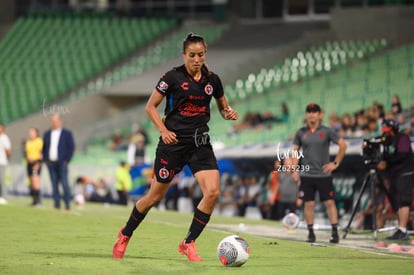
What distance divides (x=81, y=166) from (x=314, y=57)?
9.79 metres

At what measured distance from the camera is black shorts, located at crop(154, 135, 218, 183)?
12750 mm

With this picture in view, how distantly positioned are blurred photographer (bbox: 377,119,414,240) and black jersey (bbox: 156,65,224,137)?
666cm

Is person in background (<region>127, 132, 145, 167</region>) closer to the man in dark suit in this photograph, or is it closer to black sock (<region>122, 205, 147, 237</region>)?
the man in dark suit

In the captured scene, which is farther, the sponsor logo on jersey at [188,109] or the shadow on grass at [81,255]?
the shadow on grass at [81,255]

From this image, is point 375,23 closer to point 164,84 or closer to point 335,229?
point 335,229

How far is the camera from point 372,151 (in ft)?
61.3

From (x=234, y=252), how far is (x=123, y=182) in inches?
780

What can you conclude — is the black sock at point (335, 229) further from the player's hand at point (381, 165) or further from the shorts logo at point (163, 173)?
Result: the shorts logo at point (163, 173)

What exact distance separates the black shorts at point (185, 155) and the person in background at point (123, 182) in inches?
754

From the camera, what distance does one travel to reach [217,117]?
3775cm

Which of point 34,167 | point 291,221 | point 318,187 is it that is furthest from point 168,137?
point 34,167

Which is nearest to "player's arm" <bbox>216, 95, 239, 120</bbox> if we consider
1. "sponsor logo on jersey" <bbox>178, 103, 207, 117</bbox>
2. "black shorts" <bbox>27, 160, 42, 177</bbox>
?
"sponsor logo on jersey" <bbox>178, 103, 207, 117</bbox>

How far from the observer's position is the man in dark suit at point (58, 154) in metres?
25.2

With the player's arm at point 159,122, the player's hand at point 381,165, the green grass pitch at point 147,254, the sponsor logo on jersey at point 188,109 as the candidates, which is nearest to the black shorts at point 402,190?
the player's hand at point 381,165
